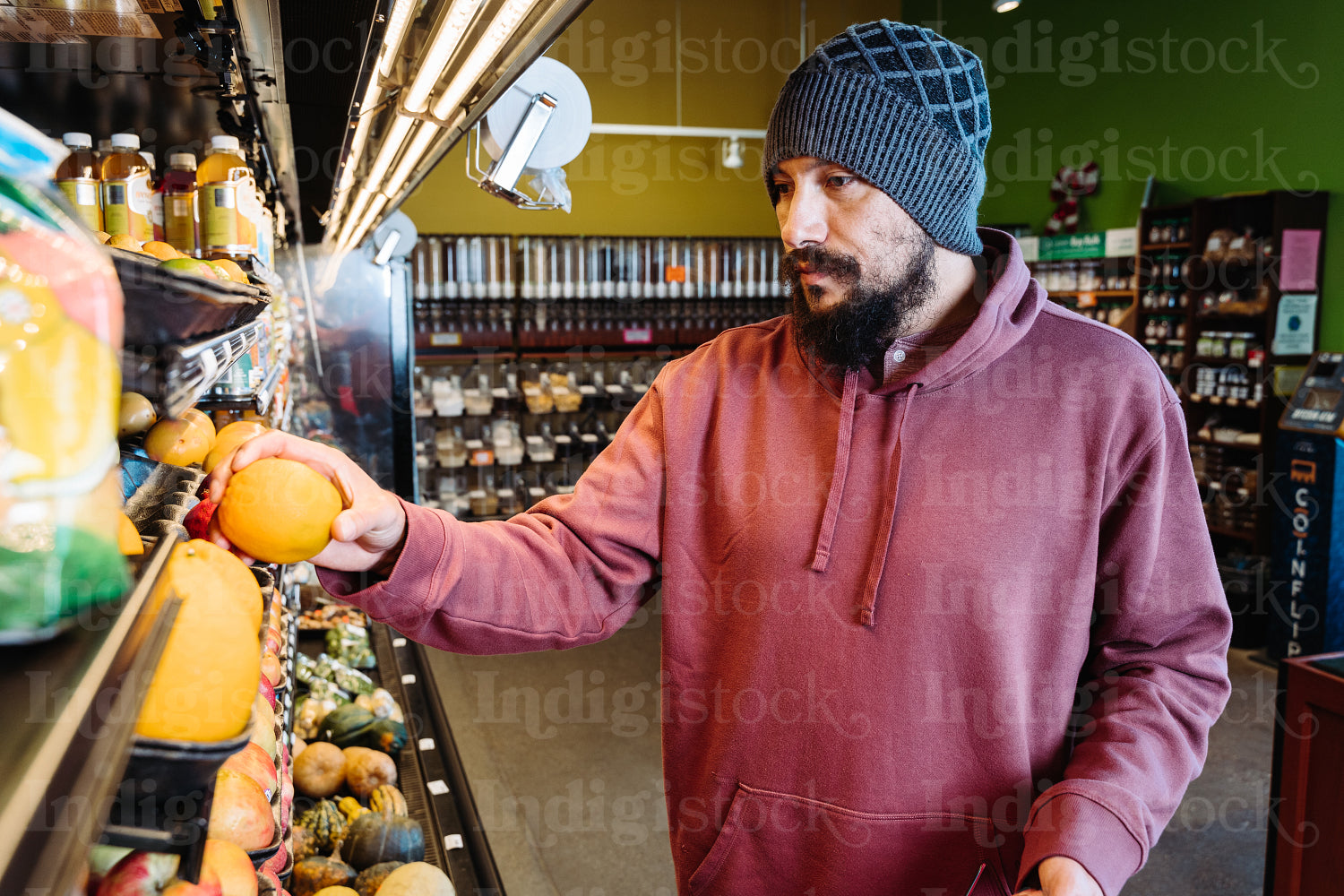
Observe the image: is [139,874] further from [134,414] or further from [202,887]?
[134,414]

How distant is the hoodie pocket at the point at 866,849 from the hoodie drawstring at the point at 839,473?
361 mm

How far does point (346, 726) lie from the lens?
2.85 metres

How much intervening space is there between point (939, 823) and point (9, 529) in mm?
1258

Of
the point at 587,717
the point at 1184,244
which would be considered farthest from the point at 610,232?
the point at 587,717

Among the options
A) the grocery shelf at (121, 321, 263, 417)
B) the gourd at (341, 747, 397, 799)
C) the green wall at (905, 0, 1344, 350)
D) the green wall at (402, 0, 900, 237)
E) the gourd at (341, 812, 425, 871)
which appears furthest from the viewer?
the green wall at (402, 0, 900, 237)

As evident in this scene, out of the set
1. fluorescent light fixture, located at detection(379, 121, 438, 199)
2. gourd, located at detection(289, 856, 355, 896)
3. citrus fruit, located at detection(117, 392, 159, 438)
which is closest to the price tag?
fluorescent light fixture, located at detection(379, 121, 438, 199)

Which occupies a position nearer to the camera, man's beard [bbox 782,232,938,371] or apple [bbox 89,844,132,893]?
apple [bbox 89,844,132,893]

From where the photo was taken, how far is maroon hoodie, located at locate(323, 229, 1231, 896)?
4.34 ft

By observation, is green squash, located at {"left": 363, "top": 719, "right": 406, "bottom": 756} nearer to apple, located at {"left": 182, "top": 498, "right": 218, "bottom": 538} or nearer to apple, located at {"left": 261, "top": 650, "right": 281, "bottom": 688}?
apple, located at {"left": 261, "top": 650, "right": 281, "bottom": 688}

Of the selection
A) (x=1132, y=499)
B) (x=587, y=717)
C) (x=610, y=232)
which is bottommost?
(x=587, y=717)

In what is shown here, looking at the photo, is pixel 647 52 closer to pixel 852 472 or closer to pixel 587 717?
pixel 587 717

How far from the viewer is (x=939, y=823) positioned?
1.34 metres

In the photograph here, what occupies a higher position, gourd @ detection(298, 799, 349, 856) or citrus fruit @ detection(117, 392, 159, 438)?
citrus fruit @ detection(117, 392, 159, 438)

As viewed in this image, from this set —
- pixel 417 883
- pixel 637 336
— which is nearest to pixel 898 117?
pixel 417 883
